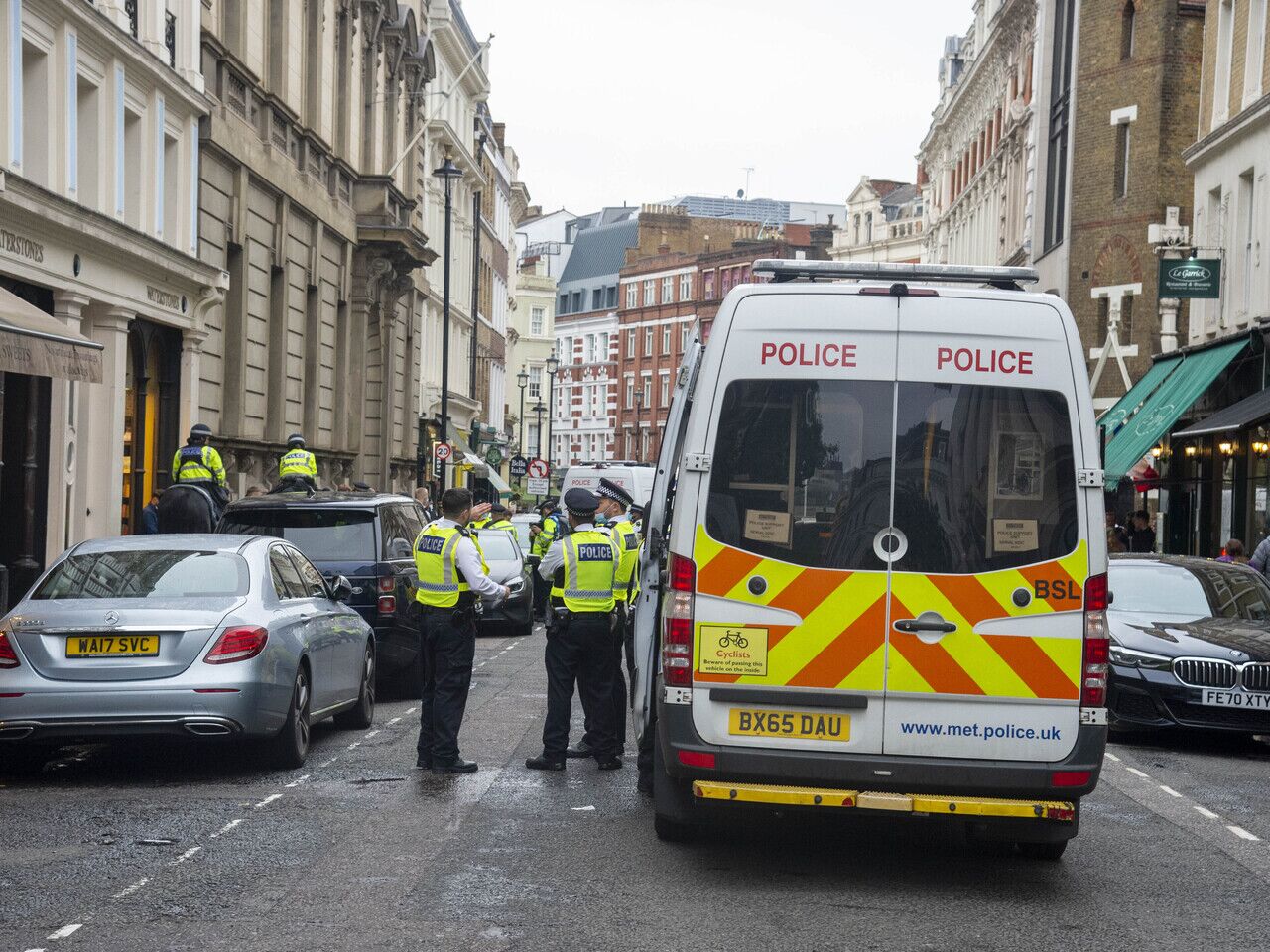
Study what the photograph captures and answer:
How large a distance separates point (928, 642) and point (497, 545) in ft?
60.9

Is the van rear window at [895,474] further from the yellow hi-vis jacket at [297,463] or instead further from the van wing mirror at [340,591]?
the yellow hi-vis jacket at [297,463]

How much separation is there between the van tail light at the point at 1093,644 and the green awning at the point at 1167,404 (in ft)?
70.0

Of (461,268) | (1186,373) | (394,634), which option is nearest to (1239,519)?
(1186,373)

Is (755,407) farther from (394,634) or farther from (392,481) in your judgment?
(392,481)

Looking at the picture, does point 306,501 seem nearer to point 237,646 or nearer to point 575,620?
point 575,620

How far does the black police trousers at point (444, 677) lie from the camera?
1124 centimetres

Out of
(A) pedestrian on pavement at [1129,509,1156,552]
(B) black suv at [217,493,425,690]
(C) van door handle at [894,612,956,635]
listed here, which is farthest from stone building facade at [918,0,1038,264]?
(C) van door handle at [894,612,956,635]

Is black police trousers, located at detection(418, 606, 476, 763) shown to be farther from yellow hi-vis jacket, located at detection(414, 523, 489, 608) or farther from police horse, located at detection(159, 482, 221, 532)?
police horse, located at detection(159, 482, 221, 532)

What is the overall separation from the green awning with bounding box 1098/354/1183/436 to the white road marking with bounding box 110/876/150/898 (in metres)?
26.6

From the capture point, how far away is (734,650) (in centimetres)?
810

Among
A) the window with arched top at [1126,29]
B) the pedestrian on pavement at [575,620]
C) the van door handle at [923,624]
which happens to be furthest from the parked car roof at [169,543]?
the window with arched top at [1126,29]

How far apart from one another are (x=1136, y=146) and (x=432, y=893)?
36.8m

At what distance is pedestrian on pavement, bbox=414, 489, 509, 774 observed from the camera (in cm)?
1128

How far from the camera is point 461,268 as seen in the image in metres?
64.6
